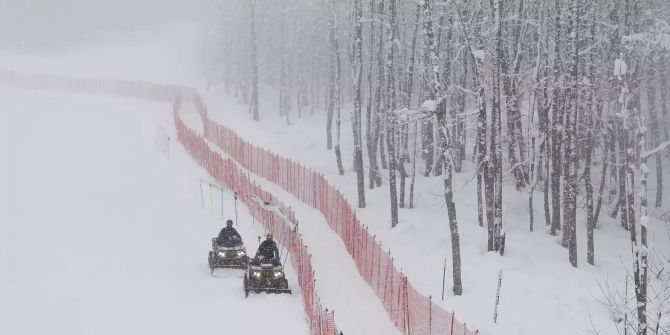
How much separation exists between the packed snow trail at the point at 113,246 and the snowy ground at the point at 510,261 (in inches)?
194

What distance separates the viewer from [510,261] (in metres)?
22.2

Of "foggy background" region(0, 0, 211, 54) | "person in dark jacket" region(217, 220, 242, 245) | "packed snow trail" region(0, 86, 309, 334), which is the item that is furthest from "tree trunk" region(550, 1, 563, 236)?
"foggy background" region(0, 0, 211, 54)

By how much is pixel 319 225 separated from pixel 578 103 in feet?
36.9

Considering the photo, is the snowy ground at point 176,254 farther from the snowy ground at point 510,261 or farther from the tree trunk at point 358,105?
the tree trunk at point 358,105

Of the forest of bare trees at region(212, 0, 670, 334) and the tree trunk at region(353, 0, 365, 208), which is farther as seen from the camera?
the tree trunk at region(353, 0, 365, 208)

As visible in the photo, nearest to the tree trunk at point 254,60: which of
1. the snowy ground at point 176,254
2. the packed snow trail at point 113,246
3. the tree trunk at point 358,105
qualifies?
the snowy ground at point 176,254

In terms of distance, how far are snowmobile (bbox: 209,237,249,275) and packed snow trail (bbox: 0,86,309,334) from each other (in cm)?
46

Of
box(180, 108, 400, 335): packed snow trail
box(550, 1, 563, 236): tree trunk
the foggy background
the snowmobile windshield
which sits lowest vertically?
box(180, 108, 400, 335): packed snow trail

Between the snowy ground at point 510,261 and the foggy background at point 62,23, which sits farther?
the foggy background at point 62,23

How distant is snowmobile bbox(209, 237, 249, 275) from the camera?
21625 millimetres

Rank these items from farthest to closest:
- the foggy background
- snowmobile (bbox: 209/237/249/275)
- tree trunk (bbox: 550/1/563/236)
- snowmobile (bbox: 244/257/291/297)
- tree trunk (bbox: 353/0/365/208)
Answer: the foggy background, tree trunk (bbox: 353/0/365/208), tree trunk (bbox: 550/1/563/236), snowmobile (bbox: 209/237/249/275), snowmobile (bbox: 244/257/291/297)

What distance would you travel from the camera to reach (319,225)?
27.9 m

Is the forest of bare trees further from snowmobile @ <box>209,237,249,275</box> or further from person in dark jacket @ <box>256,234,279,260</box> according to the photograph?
snowmobile @ <box>209,237,249,275</box>

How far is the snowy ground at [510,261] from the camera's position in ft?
61.5
